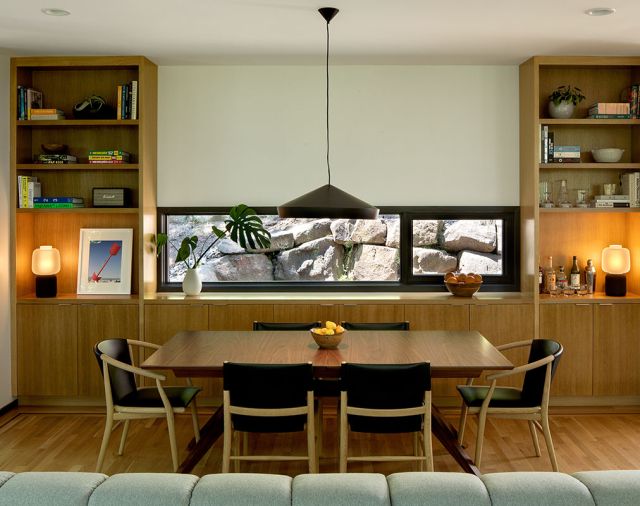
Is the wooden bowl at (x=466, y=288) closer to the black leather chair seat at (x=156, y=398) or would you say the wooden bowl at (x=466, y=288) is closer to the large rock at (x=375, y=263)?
the large rock at (x=375, y=263)

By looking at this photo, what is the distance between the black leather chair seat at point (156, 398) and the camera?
4.52 metres

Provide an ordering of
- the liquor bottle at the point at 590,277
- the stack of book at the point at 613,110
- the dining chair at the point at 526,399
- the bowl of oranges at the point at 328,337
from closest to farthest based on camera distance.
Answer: the dining chair at the point at 526,399 < the bowl of oranges at the point at 328,337 < the stack of book at the point at 613,110 < the liquor bottle at the point at 590,277

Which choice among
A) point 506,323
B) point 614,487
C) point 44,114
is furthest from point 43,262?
point 614,487

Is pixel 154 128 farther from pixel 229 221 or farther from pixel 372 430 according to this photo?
pixel 372 430

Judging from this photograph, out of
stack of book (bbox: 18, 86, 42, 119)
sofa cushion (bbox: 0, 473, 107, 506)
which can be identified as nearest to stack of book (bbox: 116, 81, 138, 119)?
stack of book (bbox: 18, 86, 42, 119)

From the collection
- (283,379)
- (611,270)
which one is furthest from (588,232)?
(283,379)

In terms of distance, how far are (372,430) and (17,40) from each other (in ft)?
12.3

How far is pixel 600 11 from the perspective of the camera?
4582 millimetres

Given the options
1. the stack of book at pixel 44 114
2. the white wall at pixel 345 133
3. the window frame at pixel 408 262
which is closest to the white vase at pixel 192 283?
the window frame at pixel 408 262

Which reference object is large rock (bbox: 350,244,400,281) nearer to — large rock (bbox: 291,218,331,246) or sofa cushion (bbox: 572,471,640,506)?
large rock (bbox: 291,218,331,246)

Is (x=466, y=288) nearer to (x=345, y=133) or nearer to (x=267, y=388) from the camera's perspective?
(x=345, y=133)

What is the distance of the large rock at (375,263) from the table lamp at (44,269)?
2492 mm

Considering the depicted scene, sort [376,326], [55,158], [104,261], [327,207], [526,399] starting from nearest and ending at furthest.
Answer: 1. [327,207]
2. [526,399]
3. [376,326]
4. [55,158]
5. [104,261]

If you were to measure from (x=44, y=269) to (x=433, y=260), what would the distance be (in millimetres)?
3246
